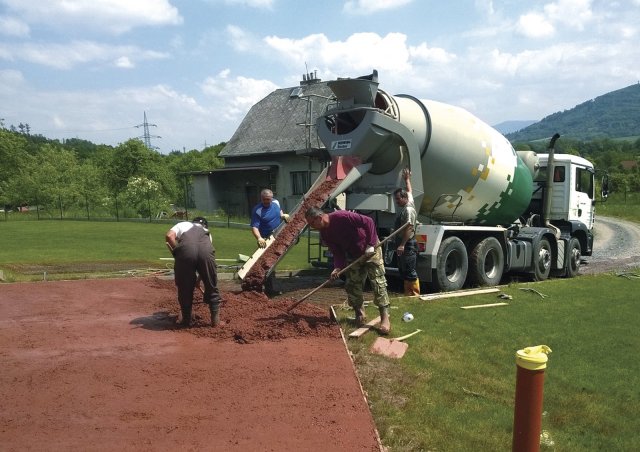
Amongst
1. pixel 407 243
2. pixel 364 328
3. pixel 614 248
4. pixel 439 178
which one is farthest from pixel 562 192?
pixel 364 328

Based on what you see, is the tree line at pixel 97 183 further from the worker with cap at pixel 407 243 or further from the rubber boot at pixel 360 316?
the rubber boot at pixel 360 316

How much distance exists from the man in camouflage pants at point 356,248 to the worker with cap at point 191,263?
1375mm

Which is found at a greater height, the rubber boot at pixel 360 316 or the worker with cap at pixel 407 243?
the worker with cap at pixel 407 243

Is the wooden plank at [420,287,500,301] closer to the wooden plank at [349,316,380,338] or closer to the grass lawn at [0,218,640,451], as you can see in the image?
the grass lawn at [0,218,640,451]

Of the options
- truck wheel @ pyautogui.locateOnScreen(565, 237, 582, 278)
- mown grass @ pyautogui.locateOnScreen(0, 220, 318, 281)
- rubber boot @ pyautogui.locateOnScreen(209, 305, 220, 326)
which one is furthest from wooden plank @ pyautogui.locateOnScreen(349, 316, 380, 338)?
truck wheel @ pyautogui.locateOnScreen(565, 237, 582, 278)

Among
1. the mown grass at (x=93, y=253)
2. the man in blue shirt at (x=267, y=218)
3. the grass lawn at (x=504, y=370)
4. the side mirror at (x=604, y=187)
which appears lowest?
the mown grass at (x=93, y=253)

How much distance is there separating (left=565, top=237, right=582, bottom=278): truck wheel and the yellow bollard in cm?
1104

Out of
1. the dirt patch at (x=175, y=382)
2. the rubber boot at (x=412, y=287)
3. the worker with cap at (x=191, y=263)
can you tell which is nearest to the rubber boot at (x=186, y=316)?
the worker with cap at (x=191, y=263)

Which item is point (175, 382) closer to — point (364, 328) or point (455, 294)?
point (364, 328)

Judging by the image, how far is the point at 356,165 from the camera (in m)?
8.79

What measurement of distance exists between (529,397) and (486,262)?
8.09 metres

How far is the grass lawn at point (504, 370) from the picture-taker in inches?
157

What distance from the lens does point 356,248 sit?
642 centimetres

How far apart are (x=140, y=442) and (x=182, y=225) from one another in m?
3.35
